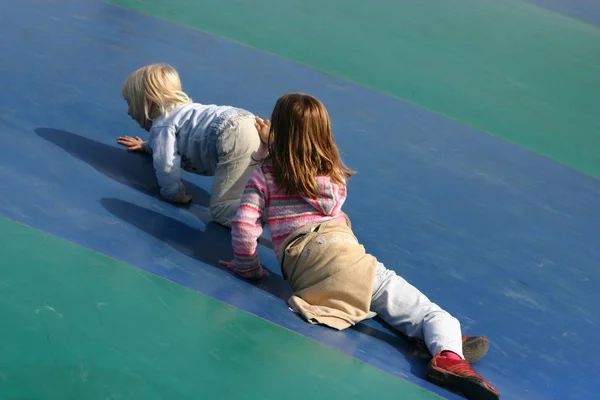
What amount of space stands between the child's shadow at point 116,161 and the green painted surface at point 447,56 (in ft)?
7.36

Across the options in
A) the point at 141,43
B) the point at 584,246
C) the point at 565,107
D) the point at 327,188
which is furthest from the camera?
the point at 565,107

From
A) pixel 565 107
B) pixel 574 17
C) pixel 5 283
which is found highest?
pixel 574 17

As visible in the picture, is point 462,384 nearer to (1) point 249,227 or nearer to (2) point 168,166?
(1) point 249,227

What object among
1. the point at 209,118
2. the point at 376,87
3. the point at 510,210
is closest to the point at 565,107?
the point at 376,87

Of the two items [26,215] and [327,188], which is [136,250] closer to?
[26,215]

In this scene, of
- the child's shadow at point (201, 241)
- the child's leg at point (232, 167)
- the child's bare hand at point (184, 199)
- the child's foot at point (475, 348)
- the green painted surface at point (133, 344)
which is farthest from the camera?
the child's bare hand at point (184, 199)

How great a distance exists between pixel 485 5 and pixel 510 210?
526cm

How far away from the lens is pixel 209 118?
4.13 m

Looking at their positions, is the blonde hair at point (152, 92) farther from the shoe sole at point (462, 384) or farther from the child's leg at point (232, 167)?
the shoe sole at point (462, 384)

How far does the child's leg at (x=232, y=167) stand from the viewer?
13.1 feet

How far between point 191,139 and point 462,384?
1724 mm

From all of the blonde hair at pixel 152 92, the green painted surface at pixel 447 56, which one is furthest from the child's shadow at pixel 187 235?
the green painted surface at pixel 447 56

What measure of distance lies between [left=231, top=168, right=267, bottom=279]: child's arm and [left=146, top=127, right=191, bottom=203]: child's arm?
62 centimetres

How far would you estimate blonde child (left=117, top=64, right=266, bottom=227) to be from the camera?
13.2 ft
